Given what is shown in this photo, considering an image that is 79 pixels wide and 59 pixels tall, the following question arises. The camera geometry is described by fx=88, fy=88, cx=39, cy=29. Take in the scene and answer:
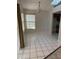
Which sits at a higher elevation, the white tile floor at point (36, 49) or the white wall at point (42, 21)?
the white wall at point (42, 21)

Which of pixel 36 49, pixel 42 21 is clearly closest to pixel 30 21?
pixel 42 21

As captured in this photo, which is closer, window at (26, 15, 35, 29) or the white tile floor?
the white tile floor

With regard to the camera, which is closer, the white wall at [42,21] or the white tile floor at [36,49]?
the white tile floor at [36,49]

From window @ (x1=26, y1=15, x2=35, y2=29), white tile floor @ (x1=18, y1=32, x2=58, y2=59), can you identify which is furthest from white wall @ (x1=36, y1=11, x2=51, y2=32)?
white tile floor @ (x1=18, y1=32, x2=58, y2=59)

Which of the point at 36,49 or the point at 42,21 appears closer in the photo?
the point at 36,49

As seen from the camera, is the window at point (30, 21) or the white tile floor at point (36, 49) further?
the window at point (30, 21)

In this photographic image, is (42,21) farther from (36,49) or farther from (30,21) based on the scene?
(36,49)

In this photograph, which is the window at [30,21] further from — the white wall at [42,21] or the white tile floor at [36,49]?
the white tile floor at [36,49]

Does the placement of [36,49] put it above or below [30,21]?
below

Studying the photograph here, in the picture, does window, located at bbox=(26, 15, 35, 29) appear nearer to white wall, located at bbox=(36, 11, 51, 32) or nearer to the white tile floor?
white wall, located at bbox=(36, 11, 51, 32)

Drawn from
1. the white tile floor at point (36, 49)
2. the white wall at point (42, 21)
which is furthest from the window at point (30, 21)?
the white tile floor at point (36, 49)

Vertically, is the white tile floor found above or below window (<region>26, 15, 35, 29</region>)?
below

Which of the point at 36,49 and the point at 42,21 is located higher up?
the point at 42,21
